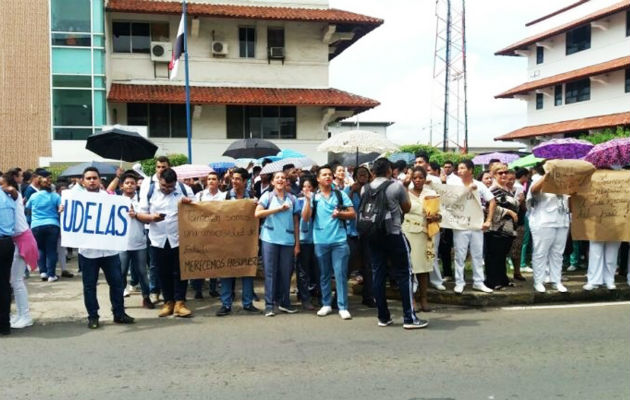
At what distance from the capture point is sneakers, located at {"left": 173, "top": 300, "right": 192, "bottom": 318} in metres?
8.04

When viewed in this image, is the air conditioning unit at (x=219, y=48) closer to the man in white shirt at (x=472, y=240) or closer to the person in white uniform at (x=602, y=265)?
the man in white shirt at (x=472, y=240)

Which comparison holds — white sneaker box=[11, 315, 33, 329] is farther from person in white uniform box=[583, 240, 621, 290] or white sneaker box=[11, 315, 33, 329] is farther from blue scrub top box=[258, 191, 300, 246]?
person in white uniform box=[583, 240, 621, 290]

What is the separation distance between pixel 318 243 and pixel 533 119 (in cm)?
3543

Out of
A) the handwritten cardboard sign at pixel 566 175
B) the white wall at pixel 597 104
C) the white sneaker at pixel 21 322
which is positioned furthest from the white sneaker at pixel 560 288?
the white wall at pixel 597 104

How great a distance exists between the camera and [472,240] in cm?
888

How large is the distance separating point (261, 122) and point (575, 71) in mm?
19917

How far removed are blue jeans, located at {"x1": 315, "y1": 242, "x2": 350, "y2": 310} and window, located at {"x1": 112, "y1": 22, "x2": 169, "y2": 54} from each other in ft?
66.6

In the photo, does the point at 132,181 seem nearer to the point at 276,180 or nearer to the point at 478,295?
the point at 276,180

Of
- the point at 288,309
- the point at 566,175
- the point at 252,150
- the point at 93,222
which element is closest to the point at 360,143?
the point at 566,175

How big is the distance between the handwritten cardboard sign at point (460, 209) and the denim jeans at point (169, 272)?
3.90 metres

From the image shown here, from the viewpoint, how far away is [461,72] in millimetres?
45875

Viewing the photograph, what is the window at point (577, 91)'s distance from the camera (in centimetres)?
3438

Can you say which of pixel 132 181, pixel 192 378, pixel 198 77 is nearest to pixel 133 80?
pixel 198 77

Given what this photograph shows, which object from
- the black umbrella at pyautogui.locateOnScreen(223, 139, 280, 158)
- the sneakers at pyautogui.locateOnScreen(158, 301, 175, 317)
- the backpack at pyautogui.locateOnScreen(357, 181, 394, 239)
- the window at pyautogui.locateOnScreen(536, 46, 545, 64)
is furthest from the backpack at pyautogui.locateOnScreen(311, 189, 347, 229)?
the window at pyautogui.locateOnScreen(536, 46, 545, 64)
